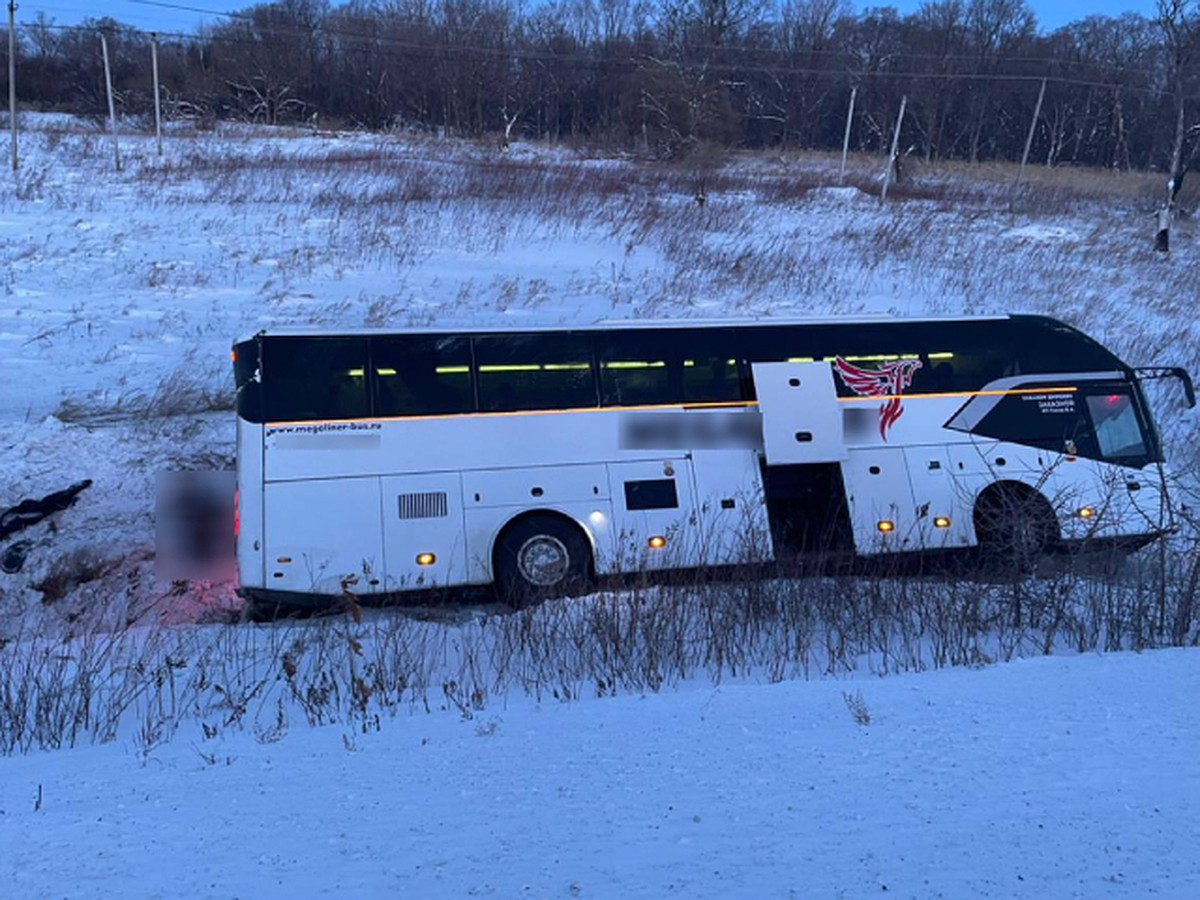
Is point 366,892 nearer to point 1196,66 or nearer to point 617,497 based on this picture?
point 617,497

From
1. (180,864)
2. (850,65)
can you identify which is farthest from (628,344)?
(850,65)

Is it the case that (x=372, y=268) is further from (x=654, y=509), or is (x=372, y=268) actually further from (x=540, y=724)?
(x=540, y=724)

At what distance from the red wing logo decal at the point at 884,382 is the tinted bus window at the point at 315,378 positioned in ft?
16.7

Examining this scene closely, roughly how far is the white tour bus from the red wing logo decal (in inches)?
1.0

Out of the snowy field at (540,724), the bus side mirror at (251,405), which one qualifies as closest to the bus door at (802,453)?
the snowy field at (540,724)

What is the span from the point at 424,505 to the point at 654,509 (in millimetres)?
2331

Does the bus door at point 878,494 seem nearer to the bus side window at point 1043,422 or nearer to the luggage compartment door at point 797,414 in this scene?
the luggage compartment door at point 797,414

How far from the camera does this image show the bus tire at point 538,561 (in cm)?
950

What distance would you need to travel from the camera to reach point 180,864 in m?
3.29

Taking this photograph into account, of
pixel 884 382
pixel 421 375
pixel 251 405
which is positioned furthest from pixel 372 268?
pixel 884 382

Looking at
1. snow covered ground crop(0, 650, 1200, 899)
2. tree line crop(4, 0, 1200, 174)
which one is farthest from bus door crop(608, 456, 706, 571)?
tree line crop(4, 0, 1200, 174)

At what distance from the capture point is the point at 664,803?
12.1ft

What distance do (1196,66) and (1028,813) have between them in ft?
103

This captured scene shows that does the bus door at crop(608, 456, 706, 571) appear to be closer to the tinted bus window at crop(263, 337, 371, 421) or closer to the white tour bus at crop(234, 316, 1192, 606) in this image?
the white tour bus at crop(234, 316, 1192, 606)
